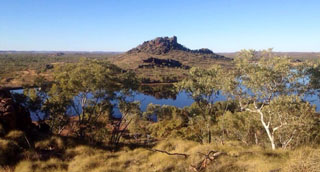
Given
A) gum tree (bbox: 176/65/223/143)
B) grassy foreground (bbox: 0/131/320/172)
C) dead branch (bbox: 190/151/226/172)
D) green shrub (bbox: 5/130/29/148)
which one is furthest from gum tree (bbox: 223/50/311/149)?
green shrub (bbox: 5/130/29/148)

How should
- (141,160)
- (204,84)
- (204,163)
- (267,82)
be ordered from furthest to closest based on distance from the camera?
1. (204,84)
2. (267,82)
3. (141,160)
4. (204,163)

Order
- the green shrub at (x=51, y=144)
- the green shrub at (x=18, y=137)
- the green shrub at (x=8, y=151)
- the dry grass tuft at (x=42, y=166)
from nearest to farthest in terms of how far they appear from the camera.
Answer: the dry grass tuft at (x=42, y=166) → the green shrub at (x=8, y=151) → the green shrub at (x=18, y=137) → the green shrub at (x=51, y=144)

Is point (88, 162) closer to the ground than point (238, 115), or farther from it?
farther from it

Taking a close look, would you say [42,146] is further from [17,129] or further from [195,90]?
[195,90]

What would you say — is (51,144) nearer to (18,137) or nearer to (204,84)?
(18,137)

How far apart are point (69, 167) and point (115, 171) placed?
1.73m

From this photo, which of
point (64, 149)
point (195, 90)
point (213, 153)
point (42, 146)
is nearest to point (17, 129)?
point (42, 146)

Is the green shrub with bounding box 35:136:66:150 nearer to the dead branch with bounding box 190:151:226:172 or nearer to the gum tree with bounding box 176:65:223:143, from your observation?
the dead branch with bounding box 190:151:226:172

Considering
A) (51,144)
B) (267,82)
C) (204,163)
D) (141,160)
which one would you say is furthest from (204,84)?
(51,144)

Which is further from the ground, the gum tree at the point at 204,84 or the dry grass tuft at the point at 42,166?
the gum tree at the point at 204,84

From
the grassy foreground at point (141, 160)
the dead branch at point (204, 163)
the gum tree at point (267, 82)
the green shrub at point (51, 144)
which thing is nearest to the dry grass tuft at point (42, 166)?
the grassy foreground at point (141, 160)

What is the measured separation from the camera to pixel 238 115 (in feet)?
55.6

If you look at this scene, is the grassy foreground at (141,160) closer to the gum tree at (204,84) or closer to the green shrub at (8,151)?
the green shrub at (8,151)

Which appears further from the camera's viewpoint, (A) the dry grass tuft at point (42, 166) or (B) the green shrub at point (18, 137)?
(B) the green shrub at point (18, 137)
